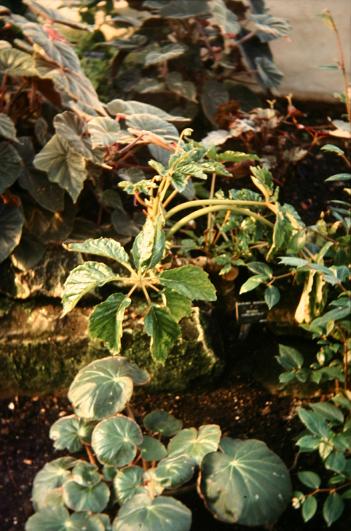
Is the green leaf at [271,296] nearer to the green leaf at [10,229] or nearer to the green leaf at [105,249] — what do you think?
the green leaf at [105,249]

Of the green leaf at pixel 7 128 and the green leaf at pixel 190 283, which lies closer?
the green leaf at pixel 190 283

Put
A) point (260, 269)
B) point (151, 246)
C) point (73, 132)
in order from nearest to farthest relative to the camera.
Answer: point (151, 246), point (260, 269), point (73, 132)

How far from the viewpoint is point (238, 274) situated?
2.23 meters

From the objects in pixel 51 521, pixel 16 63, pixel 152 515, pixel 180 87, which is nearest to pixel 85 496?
A: pixel 51 521

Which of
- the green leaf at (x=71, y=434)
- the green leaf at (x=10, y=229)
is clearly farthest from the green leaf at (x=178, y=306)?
the green leaf at (x=10, y=229)

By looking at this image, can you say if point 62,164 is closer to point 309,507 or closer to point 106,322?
point 106,322

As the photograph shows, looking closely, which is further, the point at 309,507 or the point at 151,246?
the point at 309,507

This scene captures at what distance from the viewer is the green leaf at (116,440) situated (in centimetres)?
170

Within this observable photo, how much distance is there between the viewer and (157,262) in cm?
153

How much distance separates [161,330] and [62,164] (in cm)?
77

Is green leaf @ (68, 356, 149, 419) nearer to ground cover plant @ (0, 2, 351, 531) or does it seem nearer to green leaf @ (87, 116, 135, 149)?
ground cover plant @ (0, 2, 351, 531)

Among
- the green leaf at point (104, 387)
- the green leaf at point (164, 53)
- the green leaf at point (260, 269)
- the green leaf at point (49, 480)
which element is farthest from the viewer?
the green leaf at point (164, 53)

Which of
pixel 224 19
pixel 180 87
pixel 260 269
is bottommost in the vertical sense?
pixel 260 269

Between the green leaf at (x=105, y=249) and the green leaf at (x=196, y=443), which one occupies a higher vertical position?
the green leaf at (x=105, y=249)
